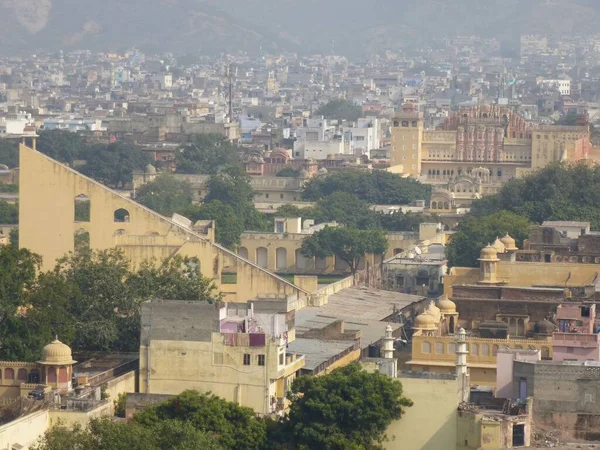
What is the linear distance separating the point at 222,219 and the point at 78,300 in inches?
1172

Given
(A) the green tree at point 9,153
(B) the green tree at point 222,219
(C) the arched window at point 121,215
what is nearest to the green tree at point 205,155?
(A) the green tree at point 9,153

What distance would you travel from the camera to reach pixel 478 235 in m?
59.1

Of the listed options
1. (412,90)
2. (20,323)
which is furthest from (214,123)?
(20,323)

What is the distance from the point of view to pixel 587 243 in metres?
52.0

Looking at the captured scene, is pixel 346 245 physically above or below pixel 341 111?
below

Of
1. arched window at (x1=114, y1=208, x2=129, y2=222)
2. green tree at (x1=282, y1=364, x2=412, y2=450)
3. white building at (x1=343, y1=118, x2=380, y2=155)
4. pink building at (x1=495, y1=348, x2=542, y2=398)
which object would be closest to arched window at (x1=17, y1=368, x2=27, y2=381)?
green tree at (x1=282, y1=364, x2=412, y2=450)

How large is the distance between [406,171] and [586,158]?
795cm

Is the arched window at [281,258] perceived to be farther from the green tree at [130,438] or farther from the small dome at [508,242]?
the green tree at [130,438]

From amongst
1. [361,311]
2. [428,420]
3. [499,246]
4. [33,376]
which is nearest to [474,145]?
[499,246]

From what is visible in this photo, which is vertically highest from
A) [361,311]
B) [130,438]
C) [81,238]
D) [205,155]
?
[81,238]

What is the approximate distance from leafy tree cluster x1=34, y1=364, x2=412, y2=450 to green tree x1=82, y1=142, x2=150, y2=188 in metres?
59.2

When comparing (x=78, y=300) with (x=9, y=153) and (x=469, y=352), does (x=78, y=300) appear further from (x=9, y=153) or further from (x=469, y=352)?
(x=9, y=153)

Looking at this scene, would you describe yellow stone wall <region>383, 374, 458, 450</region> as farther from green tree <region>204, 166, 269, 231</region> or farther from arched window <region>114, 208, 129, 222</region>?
green tree <region>204, 166, 269, 231</region>

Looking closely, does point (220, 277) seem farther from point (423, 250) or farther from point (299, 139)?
point (299, 139)
